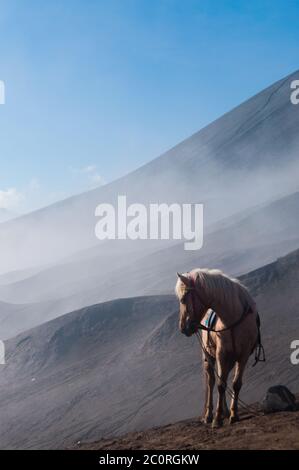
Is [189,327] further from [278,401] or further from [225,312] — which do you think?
[278,401]

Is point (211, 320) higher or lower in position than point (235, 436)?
higher

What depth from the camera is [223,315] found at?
21.9ft

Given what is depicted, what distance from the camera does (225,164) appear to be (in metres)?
101

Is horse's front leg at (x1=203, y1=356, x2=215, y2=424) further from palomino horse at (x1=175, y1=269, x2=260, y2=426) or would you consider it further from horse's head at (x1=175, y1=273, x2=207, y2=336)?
horse's head at (x1=175, y1=273, x2=207, y2=336)

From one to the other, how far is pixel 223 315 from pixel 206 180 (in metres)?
97.3

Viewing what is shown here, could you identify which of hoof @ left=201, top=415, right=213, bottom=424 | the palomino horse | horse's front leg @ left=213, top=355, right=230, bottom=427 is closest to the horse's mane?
the palomino horse

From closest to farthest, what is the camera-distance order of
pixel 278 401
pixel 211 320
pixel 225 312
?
pixel 225 312 < pixel 211 320 < pixel 278 401

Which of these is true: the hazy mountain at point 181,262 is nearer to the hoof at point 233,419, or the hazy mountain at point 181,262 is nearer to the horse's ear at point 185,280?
the hoof at point 233,419

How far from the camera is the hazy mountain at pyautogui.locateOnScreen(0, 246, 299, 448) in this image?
15.9 metres

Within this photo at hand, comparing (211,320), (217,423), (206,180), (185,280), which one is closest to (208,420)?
(217,423)

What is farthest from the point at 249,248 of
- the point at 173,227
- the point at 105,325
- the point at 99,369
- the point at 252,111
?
the point at 252,111

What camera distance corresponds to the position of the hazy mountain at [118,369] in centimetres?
1586

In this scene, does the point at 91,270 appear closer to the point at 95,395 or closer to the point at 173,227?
the point at 173,227

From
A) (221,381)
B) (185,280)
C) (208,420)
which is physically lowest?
(208,420)
